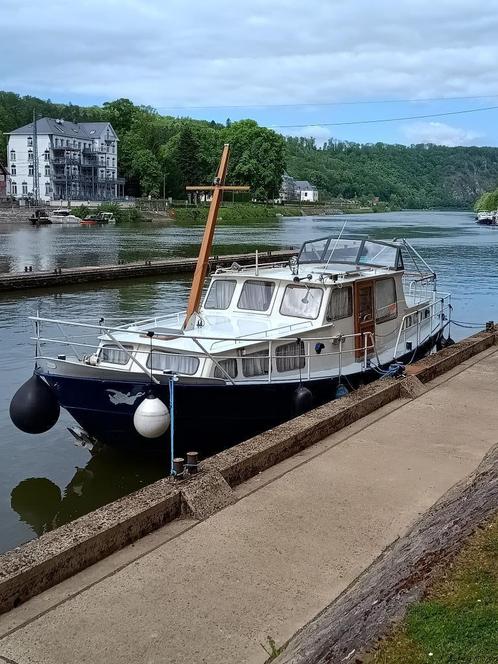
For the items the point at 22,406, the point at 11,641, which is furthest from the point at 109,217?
the point at 11,641

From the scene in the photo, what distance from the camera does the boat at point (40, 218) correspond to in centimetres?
9156

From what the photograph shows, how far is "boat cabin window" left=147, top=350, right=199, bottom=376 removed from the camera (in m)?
11.7

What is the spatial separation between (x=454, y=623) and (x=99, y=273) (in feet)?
114

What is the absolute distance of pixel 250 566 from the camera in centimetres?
617

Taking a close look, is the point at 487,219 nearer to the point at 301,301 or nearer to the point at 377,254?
the point at 377,254

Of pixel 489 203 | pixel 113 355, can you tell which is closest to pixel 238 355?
pixel 113 355

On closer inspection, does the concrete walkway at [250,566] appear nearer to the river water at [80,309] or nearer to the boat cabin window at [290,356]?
the boat cabin window at [290,356]

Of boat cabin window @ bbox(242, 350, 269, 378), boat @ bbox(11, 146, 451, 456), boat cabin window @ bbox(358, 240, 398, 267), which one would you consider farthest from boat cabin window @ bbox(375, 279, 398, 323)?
boat cabin window @ bbox(242, 350, 269, 378)

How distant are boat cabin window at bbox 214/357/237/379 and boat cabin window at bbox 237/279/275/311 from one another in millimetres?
2574

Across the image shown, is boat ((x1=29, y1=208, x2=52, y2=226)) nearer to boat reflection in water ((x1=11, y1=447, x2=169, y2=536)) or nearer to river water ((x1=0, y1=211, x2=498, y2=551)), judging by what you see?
river water ((x1=0, y1=211, x2=498, y2=551))

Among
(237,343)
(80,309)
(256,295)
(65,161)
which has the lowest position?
(80,309)

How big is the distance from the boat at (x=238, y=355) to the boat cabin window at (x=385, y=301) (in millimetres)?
24

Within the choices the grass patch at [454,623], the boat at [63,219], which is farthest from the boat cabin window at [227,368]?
the boat at [63,219]

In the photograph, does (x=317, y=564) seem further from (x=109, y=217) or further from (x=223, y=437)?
(x=109, y=217)
